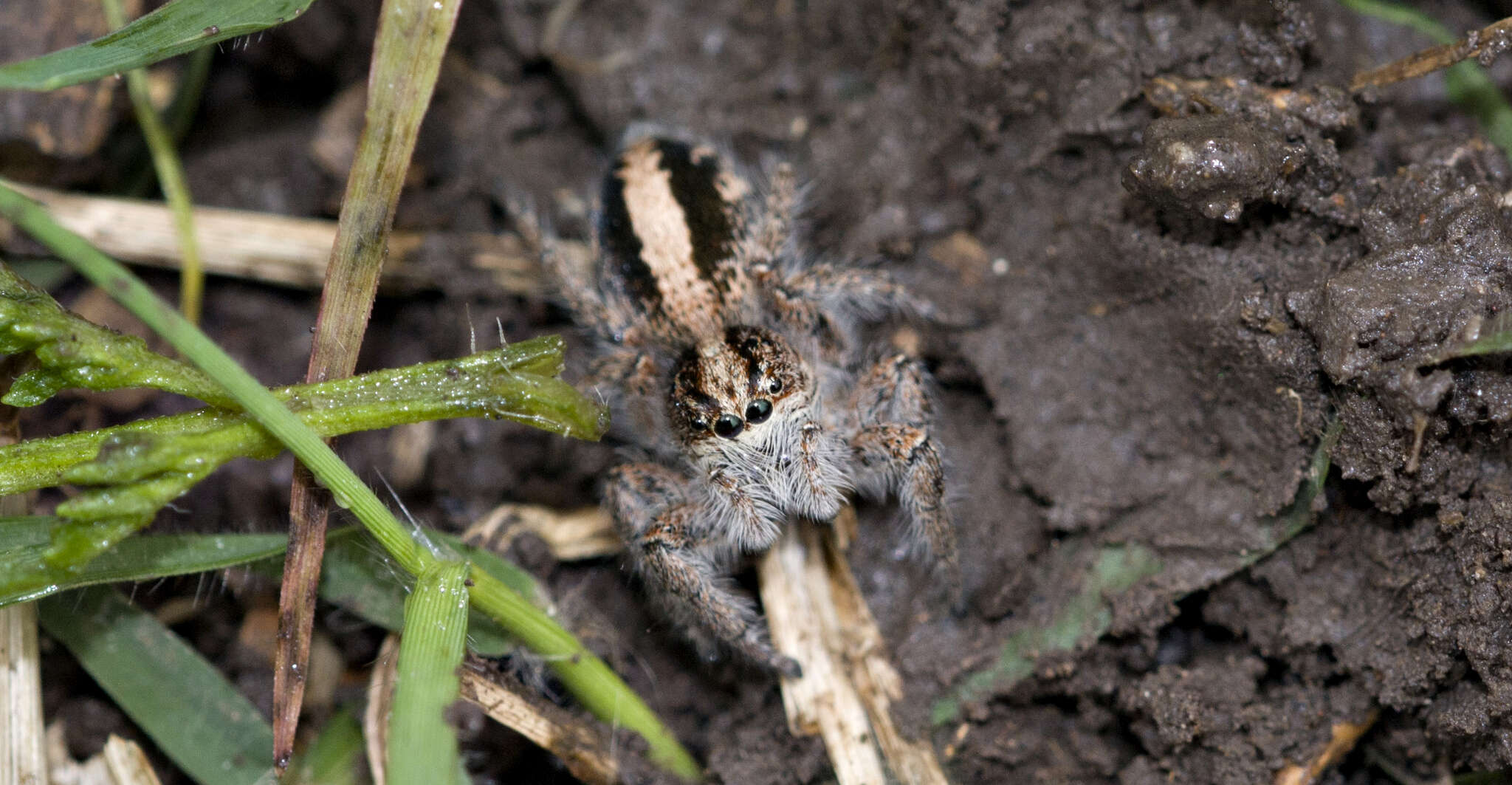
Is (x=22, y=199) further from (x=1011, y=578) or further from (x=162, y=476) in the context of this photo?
(x=1011, y=578)

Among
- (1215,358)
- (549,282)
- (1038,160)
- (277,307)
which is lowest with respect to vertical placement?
(1215,358)

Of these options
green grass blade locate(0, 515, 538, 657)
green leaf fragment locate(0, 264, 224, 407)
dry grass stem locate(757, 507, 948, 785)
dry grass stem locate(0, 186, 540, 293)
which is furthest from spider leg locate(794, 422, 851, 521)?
green leaf fragment locate(0, 264, 224, 407)

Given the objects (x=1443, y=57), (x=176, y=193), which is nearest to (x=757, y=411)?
(x=1443, y=57)

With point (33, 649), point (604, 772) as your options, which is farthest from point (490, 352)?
point (33, 649)

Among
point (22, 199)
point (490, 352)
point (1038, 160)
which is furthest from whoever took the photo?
point (1038, 160)

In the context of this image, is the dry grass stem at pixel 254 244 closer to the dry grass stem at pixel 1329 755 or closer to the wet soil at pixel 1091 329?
the wet soil at pixel 1091 329

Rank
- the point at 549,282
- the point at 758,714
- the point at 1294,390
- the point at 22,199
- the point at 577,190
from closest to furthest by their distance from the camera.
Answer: the point at 22,199 → the point at 1294,390 → the point at 758,714 → the point at 549,282 → the point at 577,190

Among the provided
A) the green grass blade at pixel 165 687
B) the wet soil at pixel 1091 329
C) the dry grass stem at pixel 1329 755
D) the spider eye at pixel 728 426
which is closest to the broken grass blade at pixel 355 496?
the wet soil at pixel 1091 329
